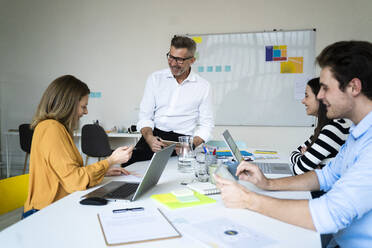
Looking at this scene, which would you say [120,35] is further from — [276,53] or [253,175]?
[253,175]

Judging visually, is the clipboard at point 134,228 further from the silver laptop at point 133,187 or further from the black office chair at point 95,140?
the black office chair at point 95,140

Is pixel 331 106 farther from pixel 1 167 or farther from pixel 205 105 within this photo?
pixel 1 167

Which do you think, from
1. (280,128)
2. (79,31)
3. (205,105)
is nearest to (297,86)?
(280,128)

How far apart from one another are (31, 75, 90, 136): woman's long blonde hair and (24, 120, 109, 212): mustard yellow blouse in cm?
8

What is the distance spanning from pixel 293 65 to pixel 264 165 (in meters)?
2.59

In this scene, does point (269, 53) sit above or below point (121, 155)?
above

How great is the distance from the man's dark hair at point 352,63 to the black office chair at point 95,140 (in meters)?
3.22

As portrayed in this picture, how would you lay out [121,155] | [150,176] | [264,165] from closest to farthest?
[150,176] < [121,155] < [264,165]

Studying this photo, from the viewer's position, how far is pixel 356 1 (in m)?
3.95

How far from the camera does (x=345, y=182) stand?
3.14ft

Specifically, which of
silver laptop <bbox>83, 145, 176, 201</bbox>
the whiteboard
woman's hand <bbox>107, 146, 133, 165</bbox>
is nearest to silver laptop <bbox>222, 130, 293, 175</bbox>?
silver laptop <bbox>83, 145, 176, 201</bbox>

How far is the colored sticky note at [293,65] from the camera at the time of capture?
409cm

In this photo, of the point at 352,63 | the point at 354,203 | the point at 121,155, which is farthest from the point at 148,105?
the point at 354,203

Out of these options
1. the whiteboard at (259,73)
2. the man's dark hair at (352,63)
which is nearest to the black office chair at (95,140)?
the whiteboard at (259,73)
